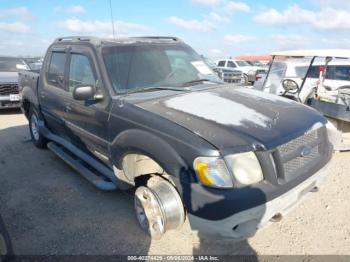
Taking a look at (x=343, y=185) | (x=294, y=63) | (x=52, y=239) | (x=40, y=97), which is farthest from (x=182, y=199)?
(x=294, y=63)

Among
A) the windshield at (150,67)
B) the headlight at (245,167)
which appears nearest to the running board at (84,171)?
the windshield at (150,67)

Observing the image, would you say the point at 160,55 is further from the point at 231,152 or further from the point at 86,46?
the point at 231,152

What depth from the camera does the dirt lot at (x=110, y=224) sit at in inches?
119

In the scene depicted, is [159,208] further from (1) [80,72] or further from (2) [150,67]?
(1) [80,72]

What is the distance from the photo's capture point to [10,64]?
433 inches

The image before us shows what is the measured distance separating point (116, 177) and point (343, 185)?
312 cm

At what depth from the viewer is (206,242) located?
3090 mm

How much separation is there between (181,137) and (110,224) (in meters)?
1.55

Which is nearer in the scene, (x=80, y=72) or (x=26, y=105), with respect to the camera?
(x=80, y=72)

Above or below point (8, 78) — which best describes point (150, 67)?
above

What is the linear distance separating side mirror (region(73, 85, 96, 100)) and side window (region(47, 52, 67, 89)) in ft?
4.13

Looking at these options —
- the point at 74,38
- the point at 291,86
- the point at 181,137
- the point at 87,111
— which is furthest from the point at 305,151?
the point at 291,86

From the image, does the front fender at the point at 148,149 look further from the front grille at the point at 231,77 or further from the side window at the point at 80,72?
the front grille at the point at 231,77

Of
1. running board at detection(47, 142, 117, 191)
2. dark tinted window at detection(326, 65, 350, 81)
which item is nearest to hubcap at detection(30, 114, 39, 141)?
running board at detection(47, 142, 117, 191)
